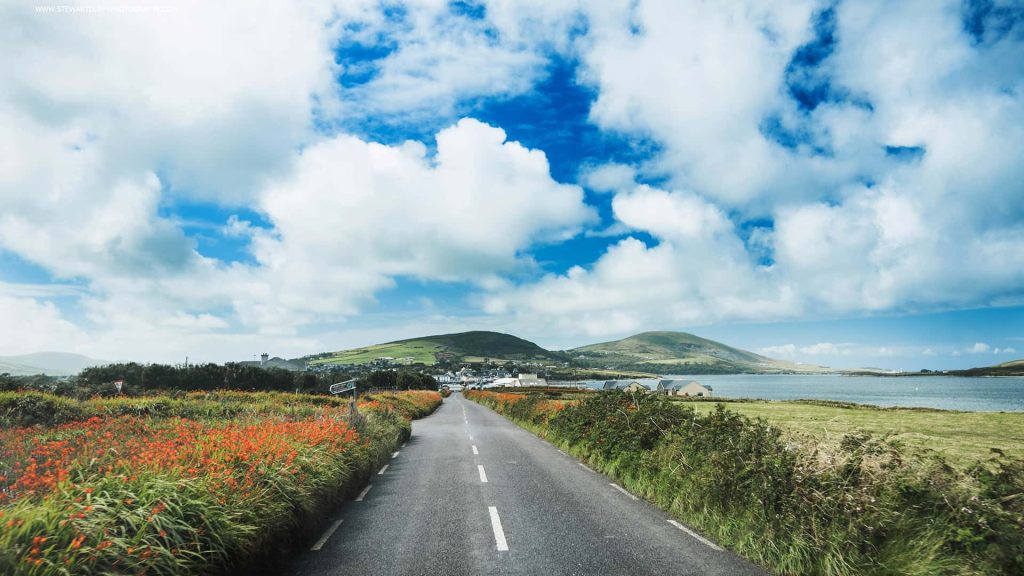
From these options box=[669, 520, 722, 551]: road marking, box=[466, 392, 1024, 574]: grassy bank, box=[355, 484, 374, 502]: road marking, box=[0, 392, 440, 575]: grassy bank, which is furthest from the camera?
box=[355, 484, 374, 502]: road marking

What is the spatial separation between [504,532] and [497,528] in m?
0.26

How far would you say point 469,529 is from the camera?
26.6 feet

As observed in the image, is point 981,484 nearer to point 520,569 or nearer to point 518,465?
point 520,569

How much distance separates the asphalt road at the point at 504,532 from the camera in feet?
21.3

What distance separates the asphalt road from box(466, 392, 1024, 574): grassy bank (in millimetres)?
653

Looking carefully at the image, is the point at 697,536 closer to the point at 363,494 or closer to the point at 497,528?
the point at 497,528

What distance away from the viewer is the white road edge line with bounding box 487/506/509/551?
7.31 metres

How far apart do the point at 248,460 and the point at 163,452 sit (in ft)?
3.90

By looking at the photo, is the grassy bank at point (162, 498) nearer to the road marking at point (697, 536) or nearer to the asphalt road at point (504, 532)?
the asphalt road at point (504, 532)

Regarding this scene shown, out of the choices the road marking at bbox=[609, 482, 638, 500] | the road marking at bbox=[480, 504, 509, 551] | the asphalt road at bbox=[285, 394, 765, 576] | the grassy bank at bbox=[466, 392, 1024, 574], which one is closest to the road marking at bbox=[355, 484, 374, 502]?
the asphalt road at bbox=[285, 394, 765, 576]

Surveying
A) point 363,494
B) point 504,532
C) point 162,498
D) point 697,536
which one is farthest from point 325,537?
point 697,536

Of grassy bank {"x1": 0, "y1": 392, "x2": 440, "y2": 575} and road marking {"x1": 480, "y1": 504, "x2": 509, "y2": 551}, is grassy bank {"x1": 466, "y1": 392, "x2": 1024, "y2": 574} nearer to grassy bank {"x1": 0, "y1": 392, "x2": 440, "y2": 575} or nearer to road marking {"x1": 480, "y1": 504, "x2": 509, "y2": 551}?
road marking {"x1": 480, "y1": 504, "x2": 509, "y2": 551}

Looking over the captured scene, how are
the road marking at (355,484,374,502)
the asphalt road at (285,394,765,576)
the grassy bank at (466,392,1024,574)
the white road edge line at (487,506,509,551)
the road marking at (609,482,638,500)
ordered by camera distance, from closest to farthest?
the grassy bank at (466,392,1024,574), the asphalt road at (285,394,765,576), the white road edge line at (487,506,509,551), the road marking at (355,484,374,502), the road marking at (609,482,638,500)

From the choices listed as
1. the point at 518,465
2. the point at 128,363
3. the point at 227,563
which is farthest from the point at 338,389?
the point at 128,363
